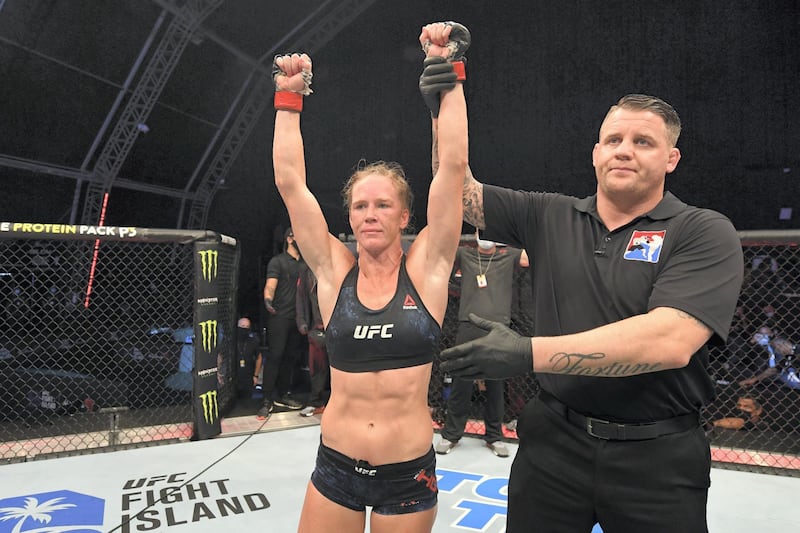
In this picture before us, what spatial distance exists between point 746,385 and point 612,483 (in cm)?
410

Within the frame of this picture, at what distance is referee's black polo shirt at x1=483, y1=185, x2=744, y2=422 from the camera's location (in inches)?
47.5

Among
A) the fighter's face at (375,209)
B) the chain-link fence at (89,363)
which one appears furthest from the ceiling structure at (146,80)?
the fighter's face at (375,209)

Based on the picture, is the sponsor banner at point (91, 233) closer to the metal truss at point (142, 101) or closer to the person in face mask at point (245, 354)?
the person in face mask at point (245, 354)

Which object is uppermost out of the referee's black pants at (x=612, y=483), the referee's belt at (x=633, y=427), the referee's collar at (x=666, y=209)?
the referee's collar at (x=666, y=209)

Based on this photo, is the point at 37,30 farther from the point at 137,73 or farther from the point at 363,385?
the point at 363,385

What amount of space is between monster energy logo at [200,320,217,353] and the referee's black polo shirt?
11.1 feet

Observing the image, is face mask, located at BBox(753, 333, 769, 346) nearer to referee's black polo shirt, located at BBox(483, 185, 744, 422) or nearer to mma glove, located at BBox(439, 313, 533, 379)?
referee's black polo shirt, located at BBox(483, 185, 744, 422)

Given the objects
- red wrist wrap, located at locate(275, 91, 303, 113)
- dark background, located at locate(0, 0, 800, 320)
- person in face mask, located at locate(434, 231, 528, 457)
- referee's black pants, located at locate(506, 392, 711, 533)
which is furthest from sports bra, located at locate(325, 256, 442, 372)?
dark background, located at locate(0, 0, 800, 320)

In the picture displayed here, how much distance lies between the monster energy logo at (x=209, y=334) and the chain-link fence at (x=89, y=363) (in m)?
0.12

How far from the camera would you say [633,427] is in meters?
1.33

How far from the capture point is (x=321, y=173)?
365 inches

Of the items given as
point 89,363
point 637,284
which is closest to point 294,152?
point 637,284

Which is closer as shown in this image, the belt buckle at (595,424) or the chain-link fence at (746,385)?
the belt buckle at (595,424)

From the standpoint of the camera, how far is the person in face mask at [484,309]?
3922 mm
